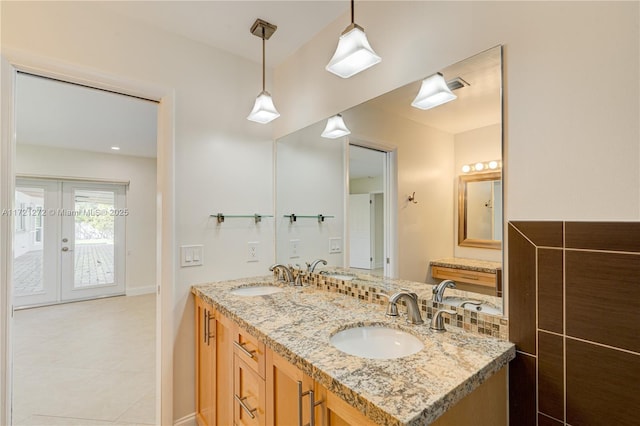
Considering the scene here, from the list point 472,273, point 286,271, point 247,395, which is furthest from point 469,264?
point 286,271

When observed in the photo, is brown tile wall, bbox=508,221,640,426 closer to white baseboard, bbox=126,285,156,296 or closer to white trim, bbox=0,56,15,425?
white trim, bbox=0,56,15,425

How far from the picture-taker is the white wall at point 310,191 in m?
1.95

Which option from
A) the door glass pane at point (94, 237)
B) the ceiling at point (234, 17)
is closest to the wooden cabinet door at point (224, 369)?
the ceiling at point (234, 17)

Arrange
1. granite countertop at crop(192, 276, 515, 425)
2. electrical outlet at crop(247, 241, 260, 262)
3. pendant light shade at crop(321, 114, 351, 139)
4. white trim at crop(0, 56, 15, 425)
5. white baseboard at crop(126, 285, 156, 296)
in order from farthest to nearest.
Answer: white baseboard at crop(126, 285, 156, 296)
electrical outlet at crop(247, 241, 260, 262)
pendant light shade at crop(321, 114, 351, 139)
white trim at crop(0, 56, 15, 425)
granite countertop at crop(192, 276, 515, 425)

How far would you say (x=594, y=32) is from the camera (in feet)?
2.84

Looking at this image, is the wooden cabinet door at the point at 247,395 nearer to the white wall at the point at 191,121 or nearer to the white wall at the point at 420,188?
the white wall at the point at 191,121

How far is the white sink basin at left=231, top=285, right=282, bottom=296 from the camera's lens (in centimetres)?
196

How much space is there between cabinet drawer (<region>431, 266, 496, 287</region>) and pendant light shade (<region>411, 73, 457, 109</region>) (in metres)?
0.72

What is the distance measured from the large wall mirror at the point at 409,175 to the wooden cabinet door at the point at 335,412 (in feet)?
2.34

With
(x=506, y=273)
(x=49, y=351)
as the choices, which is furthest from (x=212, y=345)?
(x=49, y=351)

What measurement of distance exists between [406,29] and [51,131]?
15.5 feet

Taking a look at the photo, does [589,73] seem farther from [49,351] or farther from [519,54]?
[49,351]

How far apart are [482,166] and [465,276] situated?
446mm

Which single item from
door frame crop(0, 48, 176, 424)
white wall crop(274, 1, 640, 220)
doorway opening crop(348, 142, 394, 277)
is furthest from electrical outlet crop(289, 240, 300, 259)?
white wall crop(274, 1, 640, 220)
